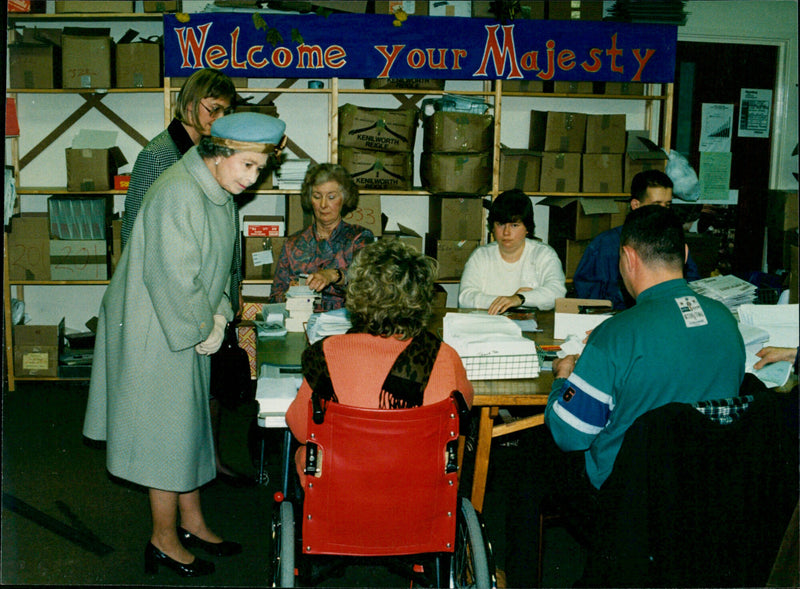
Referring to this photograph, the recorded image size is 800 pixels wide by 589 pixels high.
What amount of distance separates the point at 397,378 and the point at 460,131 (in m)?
3.15

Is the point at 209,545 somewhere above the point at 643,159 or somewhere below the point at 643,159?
below

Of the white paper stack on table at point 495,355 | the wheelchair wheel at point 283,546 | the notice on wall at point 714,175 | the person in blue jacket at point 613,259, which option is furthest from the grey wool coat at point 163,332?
the notice on wall at point 714,175

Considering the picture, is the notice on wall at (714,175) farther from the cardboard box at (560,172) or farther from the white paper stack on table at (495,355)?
the white paper stack on table at (495,355)

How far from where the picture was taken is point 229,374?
2740mm

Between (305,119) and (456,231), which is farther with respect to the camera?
(305,119)

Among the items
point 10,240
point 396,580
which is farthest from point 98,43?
point 396,580

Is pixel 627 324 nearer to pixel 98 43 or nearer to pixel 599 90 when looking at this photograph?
pixel 599 90

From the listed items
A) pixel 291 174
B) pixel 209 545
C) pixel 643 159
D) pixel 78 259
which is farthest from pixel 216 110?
pixel 643 159

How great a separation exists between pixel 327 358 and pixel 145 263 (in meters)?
0.75

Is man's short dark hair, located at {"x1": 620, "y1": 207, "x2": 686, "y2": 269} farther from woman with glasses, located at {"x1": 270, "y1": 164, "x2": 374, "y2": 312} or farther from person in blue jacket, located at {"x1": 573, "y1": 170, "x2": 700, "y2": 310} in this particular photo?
woman with glasses, located at {"x1": 270, "y1": 164, "x2": 374, "y2": 312}

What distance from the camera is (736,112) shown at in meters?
5.45

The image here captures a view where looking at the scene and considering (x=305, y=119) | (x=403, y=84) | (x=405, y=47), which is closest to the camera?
(x=405, y=47)

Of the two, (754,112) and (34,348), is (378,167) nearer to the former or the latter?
(34,348)

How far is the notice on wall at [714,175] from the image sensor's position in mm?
5453
